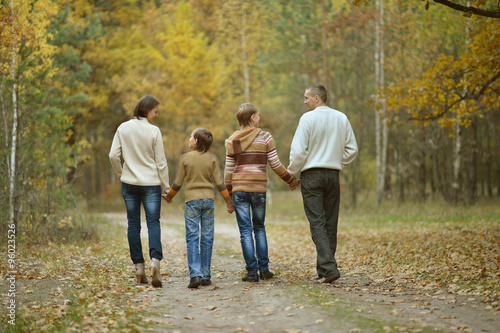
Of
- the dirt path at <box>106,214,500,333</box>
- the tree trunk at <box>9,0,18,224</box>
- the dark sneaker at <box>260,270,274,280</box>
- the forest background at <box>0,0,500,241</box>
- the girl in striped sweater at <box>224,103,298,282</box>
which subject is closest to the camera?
the dirt path at <box>106,214,500,333</box>

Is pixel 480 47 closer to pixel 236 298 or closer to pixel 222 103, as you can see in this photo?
pixel 236 298

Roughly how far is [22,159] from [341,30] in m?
15.4

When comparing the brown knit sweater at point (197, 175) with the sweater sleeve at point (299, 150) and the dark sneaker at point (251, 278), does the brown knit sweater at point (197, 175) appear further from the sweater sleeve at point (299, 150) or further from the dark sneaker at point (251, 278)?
the dark sneaker at point (251, 278)

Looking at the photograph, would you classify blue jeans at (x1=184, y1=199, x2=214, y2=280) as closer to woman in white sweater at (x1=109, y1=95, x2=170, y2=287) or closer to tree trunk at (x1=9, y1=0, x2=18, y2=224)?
A: woman in white sweater at (x1=109, y1=95, x2=170, y2=287)

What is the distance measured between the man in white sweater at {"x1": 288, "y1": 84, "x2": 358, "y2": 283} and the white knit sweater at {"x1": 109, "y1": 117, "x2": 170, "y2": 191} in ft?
5.34

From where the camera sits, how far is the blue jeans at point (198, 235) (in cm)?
624

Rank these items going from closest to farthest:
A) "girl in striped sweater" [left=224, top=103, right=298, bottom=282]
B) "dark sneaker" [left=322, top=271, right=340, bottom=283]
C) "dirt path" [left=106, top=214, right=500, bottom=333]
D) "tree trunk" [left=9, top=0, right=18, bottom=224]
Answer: "dirt path" [left=106, top=214, right=500, bottom=333] < "dark sneaker" [left=322, top=271, right=340, bottom=283] < "girl in striped sweater" [left=224, top=103, right=298, bottom=282] < "tree trunk" [left=9, top=0, right=18, bottom=224]

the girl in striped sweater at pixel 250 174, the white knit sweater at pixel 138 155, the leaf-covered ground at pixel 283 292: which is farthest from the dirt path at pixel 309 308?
the white knit sweater at pixel 138 155

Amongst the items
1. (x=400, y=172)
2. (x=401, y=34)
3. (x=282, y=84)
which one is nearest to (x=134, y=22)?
(x=282, y=84)

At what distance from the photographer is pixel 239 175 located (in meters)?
6.30

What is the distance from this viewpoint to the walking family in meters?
6.18

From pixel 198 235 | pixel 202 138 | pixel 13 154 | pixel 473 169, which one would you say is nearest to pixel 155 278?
pixel 198 235

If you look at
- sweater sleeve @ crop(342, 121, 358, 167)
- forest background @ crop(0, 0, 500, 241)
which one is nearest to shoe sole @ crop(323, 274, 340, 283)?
sweater sleeve @ crop(342, 121, 358, 167)

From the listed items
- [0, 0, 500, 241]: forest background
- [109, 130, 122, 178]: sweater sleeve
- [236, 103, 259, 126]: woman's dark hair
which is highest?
[0, 0, 500, 241]: forest background
